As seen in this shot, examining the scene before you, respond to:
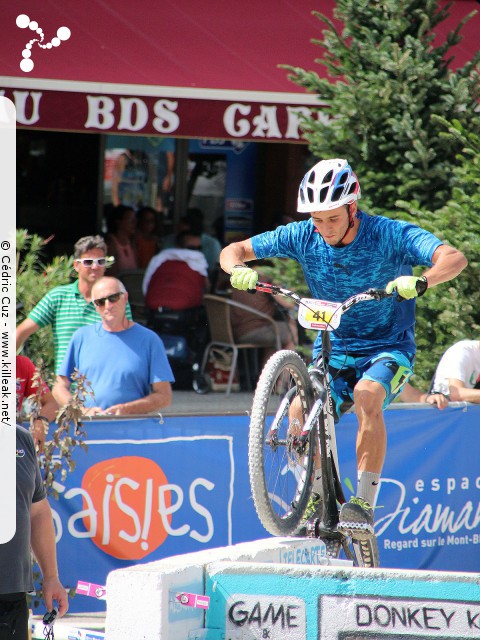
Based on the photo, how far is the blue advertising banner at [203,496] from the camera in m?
6.20

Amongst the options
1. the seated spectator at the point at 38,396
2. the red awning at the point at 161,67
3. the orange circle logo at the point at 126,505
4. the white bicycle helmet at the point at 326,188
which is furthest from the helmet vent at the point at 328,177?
the red awning at the point at 161,67

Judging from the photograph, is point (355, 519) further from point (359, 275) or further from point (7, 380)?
point (7, 380)

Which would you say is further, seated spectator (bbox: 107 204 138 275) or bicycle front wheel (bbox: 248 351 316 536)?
seated spectator (bbox: 107 204 138 275)

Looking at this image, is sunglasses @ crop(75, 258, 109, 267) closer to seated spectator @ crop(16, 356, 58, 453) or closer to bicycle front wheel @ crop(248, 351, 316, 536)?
seated spectator @ crop(16, 356, 58, 453)

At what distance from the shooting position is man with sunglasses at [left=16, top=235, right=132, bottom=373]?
749 cm

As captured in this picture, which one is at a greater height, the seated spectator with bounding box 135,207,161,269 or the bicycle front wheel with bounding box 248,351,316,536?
the seated spectator with bounding box 135,207,161,269

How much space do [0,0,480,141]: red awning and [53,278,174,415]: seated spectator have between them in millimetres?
3157

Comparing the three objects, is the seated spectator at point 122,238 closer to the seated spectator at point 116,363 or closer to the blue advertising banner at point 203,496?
the seated spectator at point 116,363

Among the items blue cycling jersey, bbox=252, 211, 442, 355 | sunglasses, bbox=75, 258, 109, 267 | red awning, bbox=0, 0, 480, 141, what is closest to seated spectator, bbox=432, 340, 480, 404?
blue cycling jersey, bbox=252, 211, 442, 355

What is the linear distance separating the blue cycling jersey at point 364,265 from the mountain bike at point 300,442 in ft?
0.79

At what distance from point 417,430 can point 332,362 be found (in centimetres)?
167

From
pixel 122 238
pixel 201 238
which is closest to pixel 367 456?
pixel 201 238

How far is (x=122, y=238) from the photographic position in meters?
12.3

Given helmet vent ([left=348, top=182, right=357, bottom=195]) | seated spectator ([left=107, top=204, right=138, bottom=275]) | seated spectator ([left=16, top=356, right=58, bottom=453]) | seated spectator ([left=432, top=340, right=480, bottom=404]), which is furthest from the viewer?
seated spectator ([left=107, top=204, right=138, bottom=275])
